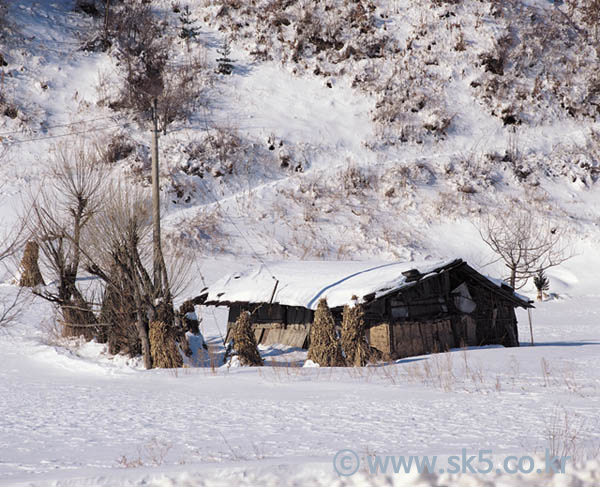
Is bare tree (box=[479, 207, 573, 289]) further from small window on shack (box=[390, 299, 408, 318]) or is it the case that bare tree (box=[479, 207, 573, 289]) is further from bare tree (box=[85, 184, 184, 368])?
bare tree (box=[85, 184, 184, 368])

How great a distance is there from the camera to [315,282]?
70.9 ft

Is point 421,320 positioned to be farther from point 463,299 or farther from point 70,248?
point 70,248

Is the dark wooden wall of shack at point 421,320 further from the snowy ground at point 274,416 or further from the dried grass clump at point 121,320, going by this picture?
the dried grass clump at point 121,320

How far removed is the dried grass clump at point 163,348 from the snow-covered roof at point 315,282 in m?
4.07

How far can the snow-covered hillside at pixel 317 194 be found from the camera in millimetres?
8617

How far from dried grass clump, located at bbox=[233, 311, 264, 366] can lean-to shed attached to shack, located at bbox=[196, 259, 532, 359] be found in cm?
274

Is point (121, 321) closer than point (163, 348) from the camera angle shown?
No

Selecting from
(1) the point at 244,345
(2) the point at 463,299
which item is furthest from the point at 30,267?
(2) the point at 463,299

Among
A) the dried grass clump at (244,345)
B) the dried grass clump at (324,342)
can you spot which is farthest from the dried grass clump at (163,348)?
the dried grass clump at (324,342)

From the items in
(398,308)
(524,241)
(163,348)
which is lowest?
(163,348)

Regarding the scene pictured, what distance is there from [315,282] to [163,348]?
579 centimetres

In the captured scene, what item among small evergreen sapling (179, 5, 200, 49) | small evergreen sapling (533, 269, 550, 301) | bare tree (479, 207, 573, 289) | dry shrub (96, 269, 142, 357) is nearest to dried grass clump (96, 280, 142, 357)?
dry shrub (96, 269, 142, 357)

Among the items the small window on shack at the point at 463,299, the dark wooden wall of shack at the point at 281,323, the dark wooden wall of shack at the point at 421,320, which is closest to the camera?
the dark wooden wall of shack at the point at 421,320

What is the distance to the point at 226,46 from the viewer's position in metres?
54.6
